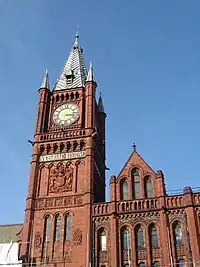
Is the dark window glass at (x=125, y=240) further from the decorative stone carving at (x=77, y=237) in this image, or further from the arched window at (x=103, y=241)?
the decorative stone carving at (x=77, y=237)

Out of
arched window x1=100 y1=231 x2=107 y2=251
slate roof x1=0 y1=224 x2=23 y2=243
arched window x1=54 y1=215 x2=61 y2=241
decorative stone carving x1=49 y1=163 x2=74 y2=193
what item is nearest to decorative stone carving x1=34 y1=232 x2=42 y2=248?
arched window x1=54 y1=215 x2=61 y2=241

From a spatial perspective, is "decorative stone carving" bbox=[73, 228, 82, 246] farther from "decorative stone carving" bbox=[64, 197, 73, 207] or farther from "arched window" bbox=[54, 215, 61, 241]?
"decorative stone carving" bbox=[64, 197, 73, 207]

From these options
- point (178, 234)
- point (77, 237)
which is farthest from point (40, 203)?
point (178, 234)

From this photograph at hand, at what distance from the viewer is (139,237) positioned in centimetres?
3862

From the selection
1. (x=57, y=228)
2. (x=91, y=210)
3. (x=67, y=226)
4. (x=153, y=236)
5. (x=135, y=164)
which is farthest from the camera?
(x=135, y=164)

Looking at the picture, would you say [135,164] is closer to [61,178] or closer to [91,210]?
[91,210]

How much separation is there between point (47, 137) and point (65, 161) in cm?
462

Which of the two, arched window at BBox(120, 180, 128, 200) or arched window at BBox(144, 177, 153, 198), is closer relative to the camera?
arched window at BBox(144, 177, 153, 198)

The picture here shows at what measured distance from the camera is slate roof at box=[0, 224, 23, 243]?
157 feet

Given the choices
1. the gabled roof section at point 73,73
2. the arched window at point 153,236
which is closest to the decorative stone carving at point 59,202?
the arched window at point 153,236

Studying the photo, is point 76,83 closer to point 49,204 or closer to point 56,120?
point 56,120

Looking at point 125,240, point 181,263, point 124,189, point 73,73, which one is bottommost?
point 181,263

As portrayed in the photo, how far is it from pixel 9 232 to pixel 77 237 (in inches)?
533

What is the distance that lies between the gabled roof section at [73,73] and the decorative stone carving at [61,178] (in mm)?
13594
